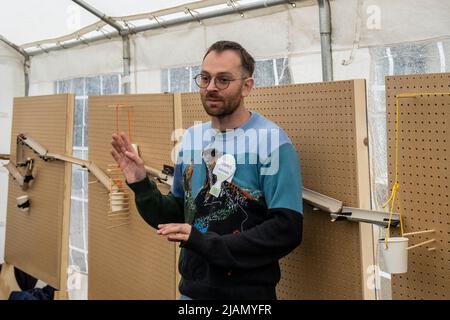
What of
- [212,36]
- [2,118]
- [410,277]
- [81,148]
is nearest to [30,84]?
[2,118]

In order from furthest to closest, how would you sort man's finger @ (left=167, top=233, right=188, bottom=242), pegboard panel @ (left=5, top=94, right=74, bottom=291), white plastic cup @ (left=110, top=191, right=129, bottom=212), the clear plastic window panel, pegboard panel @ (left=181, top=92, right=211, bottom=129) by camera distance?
1. the clear plastic window panel
2. pegboard panel @ (left=5, top=94, right=74, bottom=291)
3. white plastic cup @ (left=110, top=191, right=129, bottom=212)
4. pegboard panel @ (left=181, top=92, right=211, bottom=129)
5. man's finger @ (left=167, top=233, right=188, bottom=242)

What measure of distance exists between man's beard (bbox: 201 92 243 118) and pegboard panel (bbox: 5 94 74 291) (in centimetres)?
193

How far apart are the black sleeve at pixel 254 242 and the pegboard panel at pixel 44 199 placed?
2084 millimetres

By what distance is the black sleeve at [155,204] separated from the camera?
1560 millimetres

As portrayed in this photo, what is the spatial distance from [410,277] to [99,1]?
2568mm

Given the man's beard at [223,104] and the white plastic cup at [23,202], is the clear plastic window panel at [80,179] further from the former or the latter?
the man's beard at [223,104]

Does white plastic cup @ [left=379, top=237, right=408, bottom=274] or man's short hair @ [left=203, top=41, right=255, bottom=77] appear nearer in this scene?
white plastic cup @ [left=379, top=237, right=408, bottom=274]

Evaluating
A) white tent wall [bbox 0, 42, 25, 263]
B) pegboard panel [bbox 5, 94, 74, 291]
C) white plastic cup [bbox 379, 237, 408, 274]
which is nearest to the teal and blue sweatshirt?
white plastic cup [bbox 379, 237, 408, 274]

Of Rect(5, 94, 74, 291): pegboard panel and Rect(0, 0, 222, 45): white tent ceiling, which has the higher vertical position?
Rect(0, 0, 222, 45): white tent ceiling

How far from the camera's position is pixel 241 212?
1.42m

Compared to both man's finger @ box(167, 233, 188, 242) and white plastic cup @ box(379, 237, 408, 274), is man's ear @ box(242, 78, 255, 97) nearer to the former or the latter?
man's finger @ box(167, 233, 188, 242)

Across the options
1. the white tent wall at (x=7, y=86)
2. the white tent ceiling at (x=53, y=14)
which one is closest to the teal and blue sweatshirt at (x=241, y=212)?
the white tent ceiling at (x=53, y=14)

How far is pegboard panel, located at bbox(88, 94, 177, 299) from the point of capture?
2.48m
